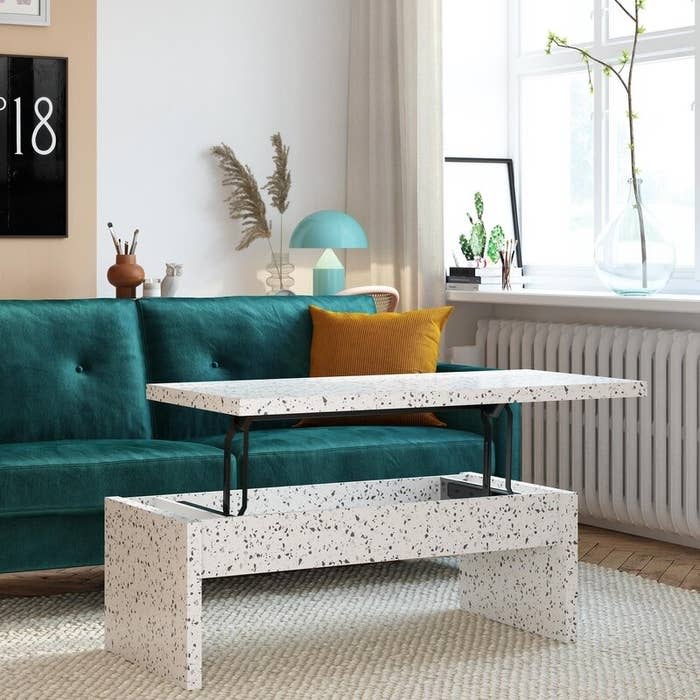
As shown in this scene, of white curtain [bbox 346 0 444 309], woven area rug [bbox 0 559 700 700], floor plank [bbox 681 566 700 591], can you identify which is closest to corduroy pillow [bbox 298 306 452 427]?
woven area rug [bbox 0 559 700 700]

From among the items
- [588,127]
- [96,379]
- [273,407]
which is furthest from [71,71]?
[273,407]

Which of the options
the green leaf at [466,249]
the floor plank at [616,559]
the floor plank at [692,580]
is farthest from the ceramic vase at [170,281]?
the floor plank at [692,580]

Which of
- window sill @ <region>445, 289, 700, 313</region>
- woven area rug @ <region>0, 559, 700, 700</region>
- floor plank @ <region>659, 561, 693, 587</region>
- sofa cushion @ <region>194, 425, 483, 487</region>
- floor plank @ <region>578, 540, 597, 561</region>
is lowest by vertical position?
floor plank @ <region>578, 540, 597, 561</region>

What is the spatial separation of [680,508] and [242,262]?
2083mm

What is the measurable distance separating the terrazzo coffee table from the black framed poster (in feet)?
7.04

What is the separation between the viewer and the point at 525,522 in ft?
10.3

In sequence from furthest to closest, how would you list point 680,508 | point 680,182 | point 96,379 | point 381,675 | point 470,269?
point 470,269 → point 680,182 → point 680,508 → point 96,379 → point 381,675

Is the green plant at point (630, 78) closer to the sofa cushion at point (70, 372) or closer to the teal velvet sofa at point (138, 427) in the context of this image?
the teal velvet sofa at point (138, 427)

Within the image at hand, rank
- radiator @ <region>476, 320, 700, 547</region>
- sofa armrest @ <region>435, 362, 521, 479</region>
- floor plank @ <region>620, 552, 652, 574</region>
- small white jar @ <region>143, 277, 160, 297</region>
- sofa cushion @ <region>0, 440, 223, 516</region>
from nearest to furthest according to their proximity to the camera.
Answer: sofa cushion @ <region>0, 440, 223, 516</region> → sofa armrest @ <region>435, 362, 521, 479</region> → floor plank @ <region>620, 552, 652, 574</region> → radiator @ <region>476, 320, 700, 547</region> → small white jar @ <region>143, 277, 160, 297</region>

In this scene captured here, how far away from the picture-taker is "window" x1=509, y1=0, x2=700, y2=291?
4.85 m

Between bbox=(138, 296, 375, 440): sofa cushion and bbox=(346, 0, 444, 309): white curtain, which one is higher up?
bbox=(346, 0, 444, 309): white curtain

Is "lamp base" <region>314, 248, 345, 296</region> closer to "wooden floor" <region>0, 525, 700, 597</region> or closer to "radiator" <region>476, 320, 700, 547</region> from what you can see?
"radiator" <region>476, 320, 700, 547</region>

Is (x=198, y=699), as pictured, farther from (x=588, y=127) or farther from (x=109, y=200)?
(x=588, y=127)

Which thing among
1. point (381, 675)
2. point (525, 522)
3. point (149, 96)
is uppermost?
point (149, 96)
